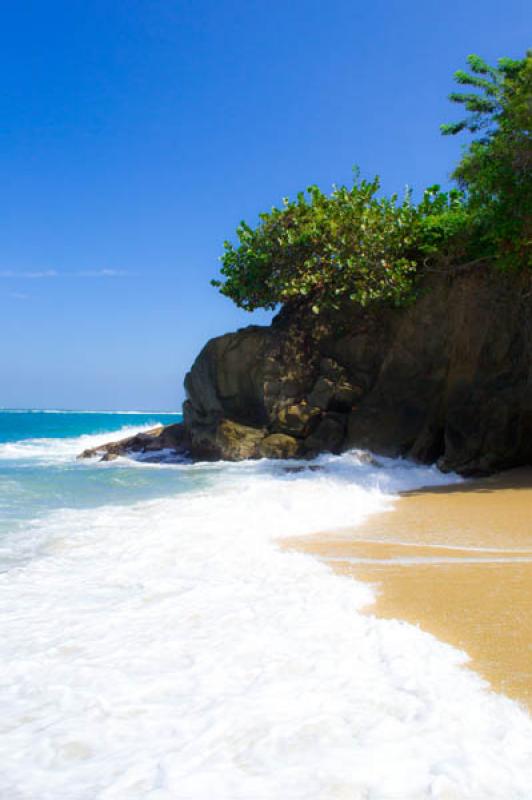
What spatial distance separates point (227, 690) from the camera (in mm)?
2848

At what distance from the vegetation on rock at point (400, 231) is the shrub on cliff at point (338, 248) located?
0.03 meters

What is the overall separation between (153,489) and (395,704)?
9.09 m

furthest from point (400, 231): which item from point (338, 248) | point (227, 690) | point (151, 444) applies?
point (227, 690)

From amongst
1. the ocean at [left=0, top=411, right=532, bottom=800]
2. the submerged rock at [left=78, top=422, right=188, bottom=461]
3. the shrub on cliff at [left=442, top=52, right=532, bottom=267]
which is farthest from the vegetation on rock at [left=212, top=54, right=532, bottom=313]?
the ocean at [left=0, top=411, right=532, bottom=800]

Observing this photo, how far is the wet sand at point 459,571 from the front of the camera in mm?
3344

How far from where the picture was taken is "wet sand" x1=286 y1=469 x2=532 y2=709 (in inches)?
132

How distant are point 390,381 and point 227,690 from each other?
13142mm

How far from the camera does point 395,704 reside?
105 inches

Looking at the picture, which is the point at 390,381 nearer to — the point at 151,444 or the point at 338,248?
the point at 338,248

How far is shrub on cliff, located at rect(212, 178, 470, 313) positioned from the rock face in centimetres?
85

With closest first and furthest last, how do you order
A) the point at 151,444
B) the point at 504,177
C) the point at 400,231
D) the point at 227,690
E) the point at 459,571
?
the point at 227,690 → the point at 459,571 → the point at 504,177 → the point at 400,231 → the point at 151,444

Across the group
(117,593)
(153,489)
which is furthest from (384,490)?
(117,593)

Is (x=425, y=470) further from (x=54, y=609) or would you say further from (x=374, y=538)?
(x=54, y=609)

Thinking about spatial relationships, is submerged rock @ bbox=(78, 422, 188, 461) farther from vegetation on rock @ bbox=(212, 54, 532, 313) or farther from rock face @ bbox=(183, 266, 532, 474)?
vegetation on rock @ bbox=(212, 54, 532, 313)
